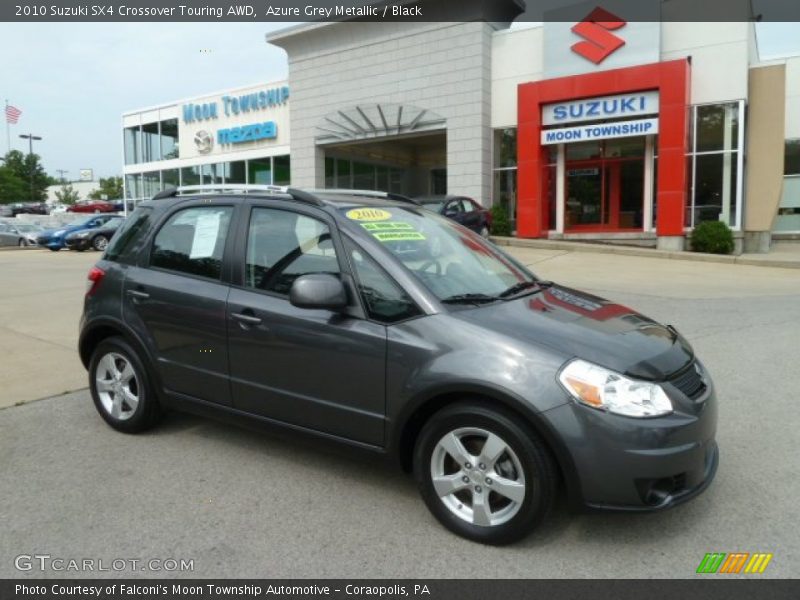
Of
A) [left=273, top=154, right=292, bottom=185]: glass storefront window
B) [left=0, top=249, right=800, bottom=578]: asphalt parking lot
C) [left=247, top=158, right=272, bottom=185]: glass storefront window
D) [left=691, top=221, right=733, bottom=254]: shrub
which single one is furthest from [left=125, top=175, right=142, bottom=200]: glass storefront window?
[left=0, top=249, right=800, bottom=578]: asphalt parking lot

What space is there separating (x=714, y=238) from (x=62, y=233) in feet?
75.6

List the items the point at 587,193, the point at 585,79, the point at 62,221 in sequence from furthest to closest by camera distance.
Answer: the point at 62,221 → the point at 587,193 → the point at 585,79

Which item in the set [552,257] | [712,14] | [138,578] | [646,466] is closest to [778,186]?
[712,14]

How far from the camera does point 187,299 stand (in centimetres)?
400

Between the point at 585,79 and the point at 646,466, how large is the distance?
18.7 m

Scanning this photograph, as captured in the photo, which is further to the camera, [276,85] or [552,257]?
[276,85]

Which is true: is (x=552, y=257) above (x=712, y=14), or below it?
below

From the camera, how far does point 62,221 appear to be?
1596 inches

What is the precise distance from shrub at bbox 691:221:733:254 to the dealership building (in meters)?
0.80

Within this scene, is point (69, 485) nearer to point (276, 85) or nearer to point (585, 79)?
point (585, 79)

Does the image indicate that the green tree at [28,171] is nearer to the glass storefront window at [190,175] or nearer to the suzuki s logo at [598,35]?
the glass storefront window at [190,175]

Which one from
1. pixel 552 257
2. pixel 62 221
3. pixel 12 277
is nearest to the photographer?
pixel 12 277

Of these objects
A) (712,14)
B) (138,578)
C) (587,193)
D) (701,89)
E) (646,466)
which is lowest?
(138,578)

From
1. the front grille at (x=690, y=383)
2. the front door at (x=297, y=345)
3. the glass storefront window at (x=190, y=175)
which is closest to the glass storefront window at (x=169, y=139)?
the glass storefront window at (x=190, y=175)
